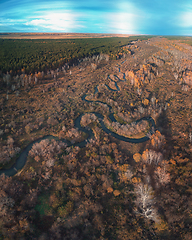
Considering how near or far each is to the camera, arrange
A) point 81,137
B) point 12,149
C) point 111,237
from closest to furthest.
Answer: point 111,237, point 12,149, point 81,137

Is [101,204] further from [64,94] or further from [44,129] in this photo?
[64,94]

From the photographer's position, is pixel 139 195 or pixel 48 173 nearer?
pixel 139 195

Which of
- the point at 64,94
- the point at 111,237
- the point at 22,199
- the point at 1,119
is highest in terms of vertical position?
the point at 64,94

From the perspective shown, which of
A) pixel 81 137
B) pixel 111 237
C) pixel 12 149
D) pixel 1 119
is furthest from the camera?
pixel 1 119

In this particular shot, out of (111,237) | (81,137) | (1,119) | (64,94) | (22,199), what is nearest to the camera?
(111,237)

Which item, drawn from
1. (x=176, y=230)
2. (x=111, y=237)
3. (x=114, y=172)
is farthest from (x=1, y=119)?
(x=176, y=230)

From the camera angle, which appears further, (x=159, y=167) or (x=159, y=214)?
(x=159, y=167)

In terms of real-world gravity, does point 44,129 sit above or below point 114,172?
above

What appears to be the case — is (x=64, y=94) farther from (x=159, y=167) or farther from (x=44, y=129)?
(x=159, y=167)

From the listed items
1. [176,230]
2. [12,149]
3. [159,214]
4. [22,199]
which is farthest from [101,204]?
[12,149]
